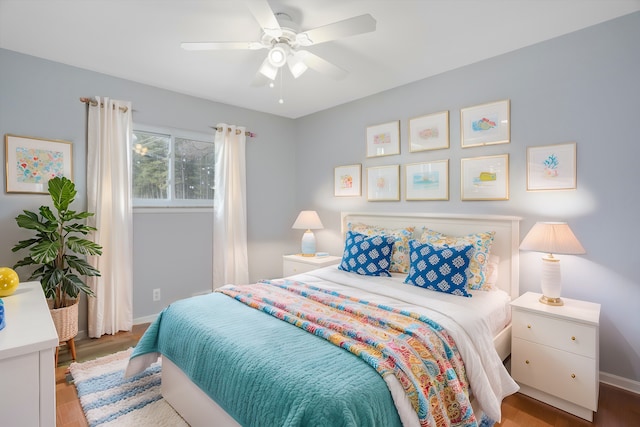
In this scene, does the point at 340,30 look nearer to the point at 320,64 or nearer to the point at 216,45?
the point at 320,64

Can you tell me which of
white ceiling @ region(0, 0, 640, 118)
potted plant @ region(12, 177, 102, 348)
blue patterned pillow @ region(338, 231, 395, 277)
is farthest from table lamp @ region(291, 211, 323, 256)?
potted plant @ region(12, 177, 102, 348)

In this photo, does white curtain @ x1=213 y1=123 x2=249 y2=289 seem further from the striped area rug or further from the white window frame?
the striped area rug


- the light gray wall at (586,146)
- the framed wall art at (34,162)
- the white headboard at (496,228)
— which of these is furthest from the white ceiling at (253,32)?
the white headboard at (496,228)

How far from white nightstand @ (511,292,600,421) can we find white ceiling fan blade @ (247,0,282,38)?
2.36 m

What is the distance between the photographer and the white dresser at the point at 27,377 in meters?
1.23

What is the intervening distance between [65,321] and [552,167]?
12.9ft

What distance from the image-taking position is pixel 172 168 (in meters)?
3.62

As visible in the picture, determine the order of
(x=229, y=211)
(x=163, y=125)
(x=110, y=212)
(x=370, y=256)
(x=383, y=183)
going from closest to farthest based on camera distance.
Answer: (x=370, y=256) → (x=110, y=212) → (x=163, y=125) → (x=383, y=183) → (x=229, y=211)

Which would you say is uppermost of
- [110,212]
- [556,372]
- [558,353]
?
[110,212]

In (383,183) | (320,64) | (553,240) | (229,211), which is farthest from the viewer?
(229,211)

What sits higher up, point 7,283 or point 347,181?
point 347,181

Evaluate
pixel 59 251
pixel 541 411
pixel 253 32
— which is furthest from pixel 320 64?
pixel 541 411

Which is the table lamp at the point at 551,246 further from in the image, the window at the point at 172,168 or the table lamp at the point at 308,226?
the window at the point at 172,168

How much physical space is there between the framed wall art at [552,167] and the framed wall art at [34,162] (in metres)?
3.94
